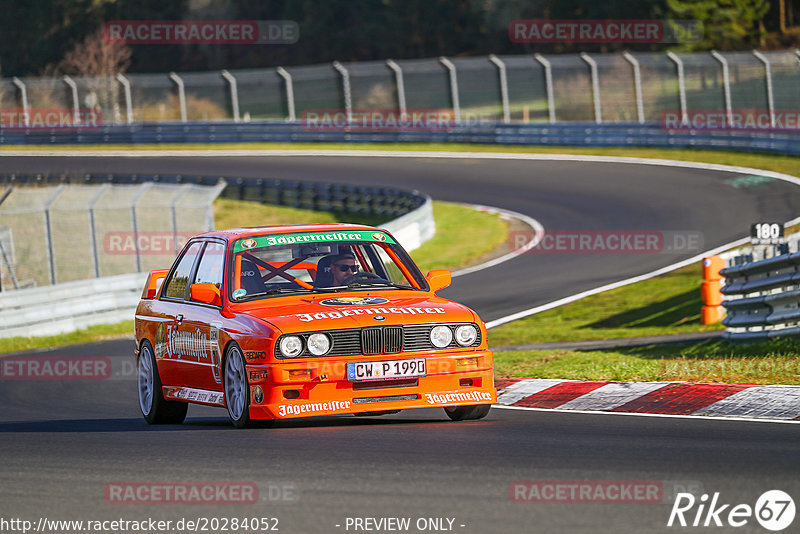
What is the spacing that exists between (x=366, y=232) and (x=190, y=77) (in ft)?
132

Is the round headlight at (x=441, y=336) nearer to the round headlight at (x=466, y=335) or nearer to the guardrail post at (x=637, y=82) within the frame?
the round headlight at (x=466, y=335)

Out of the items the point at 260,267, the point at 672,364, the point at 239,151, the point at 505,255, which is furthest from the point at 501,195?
the point at 260,267

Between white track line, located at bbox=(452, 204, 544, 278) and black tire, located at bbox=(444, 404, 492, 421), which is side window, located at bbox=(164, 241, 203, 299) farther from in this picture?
white track line, located at bbox=(452, 204, 544, 278)

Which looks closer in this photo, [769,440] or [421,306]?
[769,440]

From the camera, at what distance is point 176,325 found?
9.67 m

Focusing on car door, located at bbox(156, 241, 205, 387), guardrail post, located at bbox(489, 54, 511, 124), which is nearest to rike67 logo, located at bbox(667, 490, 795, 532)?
car door, located at bbox(156, 241, 205, 387)

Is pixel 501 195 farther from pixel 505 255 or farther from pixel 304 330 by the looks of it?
pixel 304 330

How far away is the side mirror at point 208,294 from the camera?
905 cm

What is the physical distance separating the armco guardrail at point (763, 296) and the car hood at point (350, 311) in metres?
4.62

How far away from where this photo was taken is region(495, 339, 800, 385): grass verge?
10227mm

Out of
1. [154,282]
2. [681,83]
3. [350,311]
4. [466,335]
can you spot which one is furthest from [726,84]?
[350,311]

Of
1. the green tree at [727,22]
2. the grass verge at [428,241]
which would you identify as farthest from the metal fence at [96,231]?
the green tree at [727,22]

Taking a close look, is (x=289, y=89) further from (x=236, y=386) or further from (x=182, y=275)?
(x=236, y=386)

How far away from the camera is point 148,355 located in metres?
10.1
